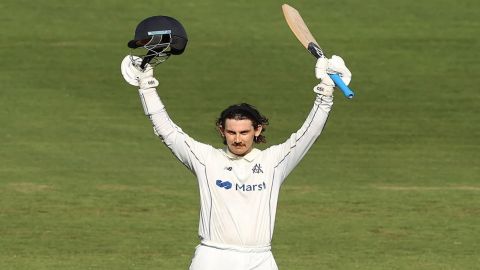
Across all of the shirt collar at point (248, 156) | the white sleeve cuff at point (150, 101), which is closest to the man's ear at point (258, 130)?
the shirt collar at point (248, 156)

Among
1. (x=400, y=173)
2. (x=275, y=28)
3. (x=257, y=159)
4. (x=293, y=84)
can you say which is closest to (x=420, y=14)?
(x=275, y=28)

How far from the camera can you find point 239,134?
8.11m

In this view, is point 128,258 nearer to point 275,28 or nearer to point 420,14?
point 275,28

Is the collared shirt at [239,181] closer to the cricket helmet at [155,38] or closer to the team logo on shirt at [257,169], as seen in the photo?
the team logo on shirt at [257,169]

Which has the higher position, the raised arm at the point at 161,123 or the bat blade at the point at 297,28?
the bat blade at the point at 297,28

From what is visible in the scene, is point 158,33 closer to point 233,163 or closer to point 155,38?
point 155,38

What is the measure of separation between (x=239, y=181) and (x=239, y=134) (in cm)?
30

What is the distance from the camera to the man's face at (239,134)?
8086 mm

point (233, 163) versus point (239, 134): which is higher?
point (239, 134)

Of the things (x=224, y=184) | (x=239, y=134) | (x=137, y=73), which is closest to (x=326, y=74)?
(x=239, y=134)

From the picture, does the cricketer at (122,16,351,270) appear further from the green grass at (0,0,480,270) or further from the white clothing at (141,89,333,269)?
the green grass at (0,0,480,270)

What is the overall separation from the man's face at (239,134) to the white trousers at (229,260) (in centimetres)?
64

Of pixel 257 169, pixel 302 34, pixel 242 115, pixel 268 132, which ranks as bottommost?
pixel 268 132

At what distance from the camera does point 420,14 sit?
115 ft
